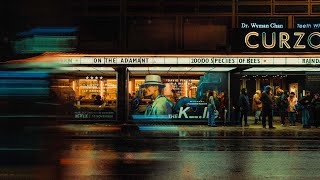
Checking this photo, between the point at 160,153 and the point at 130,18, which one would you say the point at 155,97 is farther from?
Answer: the point at 160,153

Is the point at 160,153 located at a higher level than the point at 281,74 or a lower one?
lower

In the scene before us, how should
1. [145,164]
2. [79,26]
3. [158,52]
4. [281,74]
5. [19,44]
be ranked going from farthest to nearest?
1. [281,74]
2. [158,52]
3. [145,164]
4. [79,26]
5. [19,44]

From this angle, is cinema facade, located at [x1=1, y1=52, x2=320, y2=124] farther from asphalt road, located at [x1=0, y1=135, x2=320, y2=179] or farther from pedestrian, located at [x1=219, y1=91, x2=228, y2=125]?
asphalt road, located at [x1=0, y1=135, x2=320, y2=179]

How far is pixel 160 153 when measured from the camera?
46.0 feet

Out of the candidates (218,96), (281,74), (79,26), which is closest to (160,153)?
(79,26)

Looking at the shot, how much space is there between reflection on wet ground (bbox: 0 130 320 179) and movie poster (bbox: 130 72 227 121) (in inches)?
246

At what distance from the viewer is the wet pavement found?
5.01 metres

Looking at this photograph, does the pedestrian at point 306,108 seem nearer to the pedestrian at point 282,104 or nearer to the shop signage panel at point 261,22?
the pedestrian at point 282,104

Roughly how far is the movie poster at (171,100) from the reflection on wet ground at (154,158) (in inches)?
246

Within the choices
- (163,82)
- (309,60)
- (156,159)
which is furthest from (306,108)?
(156,159)

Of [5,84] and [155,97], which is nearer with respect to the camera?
[5,84]

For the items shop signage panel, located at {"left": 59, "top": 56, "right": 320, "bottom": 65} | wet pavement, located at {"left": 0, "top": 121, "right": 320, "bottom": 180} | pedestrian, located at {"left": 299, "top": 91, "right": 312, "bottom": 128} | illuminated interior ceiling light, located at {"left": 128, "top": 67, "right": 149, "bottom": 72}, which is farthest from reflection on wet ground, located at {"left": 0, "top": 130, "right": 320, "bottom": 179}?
illuminated interior ceiling light, located at {"left": 128, "top": 67, "right": 149, "bottom": 72}

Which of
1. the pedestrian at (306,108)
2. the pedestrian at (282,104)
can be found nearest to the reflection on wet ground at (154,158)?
the pedestrian at (306,108)

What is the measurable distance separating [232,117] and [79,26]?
19.8 m
